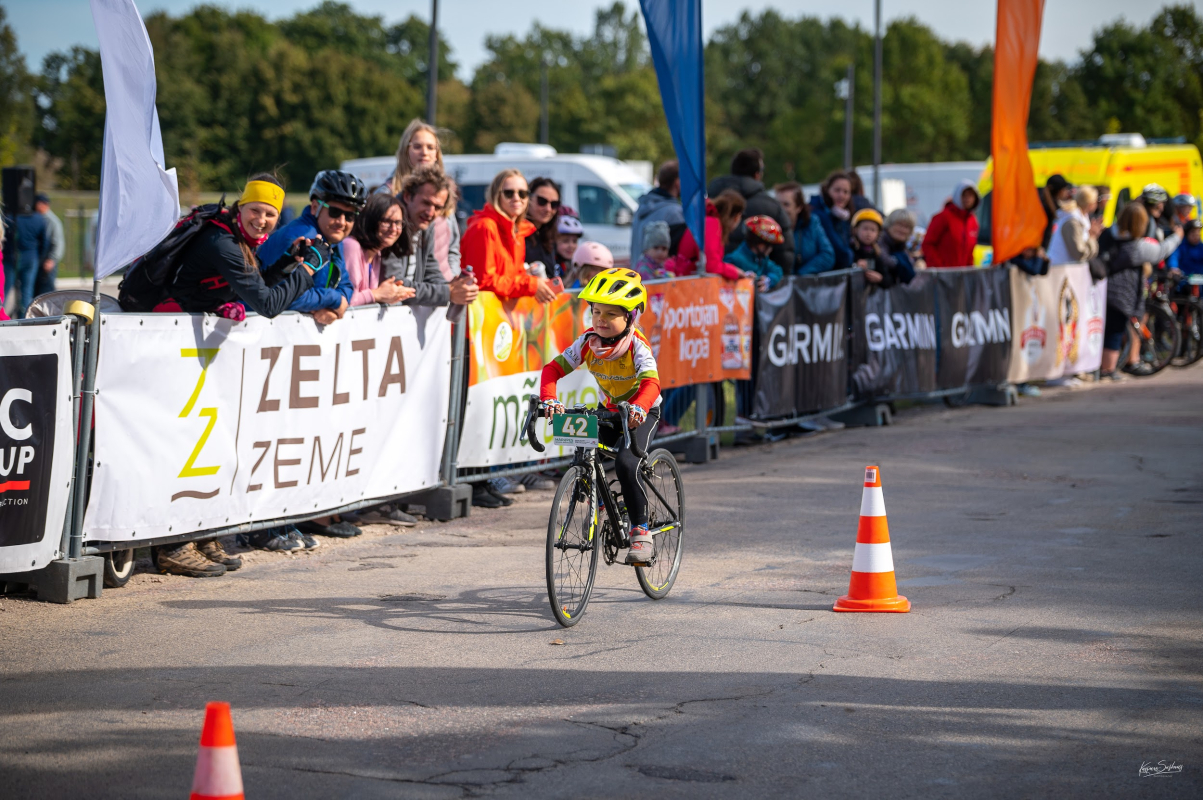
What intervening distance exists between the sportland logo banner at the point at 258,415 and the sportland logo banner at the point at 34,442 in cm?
22

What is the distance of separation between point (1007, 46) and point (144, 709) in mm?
14251

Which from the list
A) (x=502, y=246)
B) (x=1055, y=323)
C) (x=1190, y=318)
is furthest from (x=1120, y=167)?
(x=502, y=246)

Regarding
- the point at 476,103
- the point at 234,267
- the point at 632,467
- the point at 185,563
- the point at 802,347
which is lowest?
the point at 185,563

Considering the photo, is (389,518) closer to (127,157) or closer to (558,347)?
(558,347)

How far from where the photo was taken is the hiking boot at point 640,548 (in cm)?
715

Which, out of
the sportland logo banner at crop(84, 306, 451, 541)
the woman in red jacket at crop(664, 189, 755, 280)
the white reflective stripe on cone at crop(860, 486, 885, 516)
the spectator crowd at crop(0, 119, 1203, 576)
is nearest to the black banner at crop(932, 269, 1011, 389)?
the spectator crowd at crop(0, 119, 1203, 576)

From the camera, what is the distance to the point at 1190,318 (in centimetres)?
2017

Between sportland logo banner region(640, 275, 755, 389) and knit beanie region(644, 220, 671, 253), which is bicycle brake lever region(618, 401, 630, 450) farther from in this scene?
knit beanie region(644, 220, 671, 253)

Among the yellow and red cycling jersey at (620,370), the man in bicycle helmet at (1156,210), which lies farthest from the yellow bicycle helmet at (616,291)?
the man in bicycle helmet at (1156,210)

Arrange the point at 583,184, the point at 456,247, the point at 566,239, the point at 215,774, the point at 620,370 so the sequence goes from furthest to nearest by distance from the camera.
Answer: the point at 583,184 < the point at 566,239 < the point at 456,247 < the point at 620,370 < the point at 215,774

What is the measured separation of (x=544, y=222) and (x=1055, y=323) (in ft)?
29.6

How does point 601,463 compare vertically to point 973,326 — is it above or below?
below

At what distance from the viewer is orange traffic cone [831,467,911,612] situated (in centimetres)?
723

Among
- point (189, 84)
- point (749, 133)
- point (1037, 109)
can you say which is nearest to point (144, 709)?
point (1037, 109)
